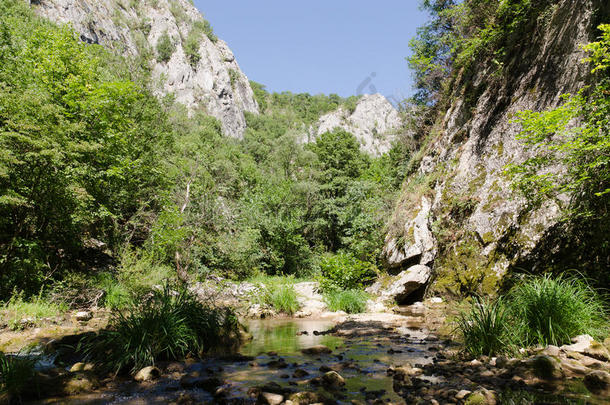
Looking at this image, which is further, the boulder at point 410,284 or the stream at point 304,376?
the boulder at point 410,284

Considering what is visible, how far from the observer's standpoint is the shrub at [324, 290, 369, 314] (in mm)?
11609

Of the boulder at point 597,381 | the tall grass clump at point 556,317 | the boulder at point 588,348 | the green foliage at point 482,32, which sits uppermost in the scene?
the green foliage at point 482,32

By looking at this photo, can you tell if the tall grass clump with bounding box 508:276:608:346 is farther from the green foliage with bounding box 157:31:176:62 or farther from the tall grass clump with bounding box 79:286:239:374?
the green foliage with bounding box 157:31:176:62

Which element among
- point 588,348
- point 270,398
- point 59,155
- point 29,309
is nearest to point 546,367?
point 588,348

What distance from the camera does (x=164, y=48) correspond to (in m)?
77.8

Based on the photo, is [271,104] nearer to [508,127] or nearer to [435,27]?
[435,27]

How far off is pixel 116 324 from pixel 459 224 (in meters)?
10.5

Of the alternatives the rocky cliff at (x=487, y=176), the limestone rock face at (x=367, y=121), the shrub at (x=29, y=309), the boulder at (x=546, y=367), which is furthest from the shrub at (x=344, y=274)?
the limestone rock face at (x=367, y=121)

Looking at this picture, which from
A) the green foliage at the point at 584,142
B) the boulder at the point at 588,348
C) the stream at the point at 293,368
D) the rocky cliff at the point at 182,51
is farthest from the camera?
the rocky cliff at the point at 182,51

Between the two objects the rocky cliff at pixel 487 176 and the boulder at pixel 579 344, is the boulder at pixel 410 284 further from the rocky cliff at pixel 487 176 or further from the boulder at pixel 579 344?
the boulder at pixel 579 344

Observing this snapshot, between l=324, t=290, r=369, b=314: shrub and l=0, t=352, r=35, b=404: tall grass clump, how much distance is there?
925 cm

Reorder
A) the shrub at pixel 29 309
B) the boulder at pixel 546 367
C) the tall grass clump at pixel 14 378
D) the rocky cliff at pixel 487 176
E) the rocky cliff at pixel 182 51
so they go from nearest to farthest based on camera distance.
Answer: the tall grass clump at pixel 14 378, the boulder at pixel 546 367, the shrub at pixel 29 309, the rocky cliff at pixel 487 176, the rocky cliff at pixel 182 51

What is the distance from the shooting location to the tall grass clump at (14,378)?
3.74 meters

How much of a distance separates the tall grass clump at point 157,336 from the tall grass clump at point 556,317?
5.38 m
